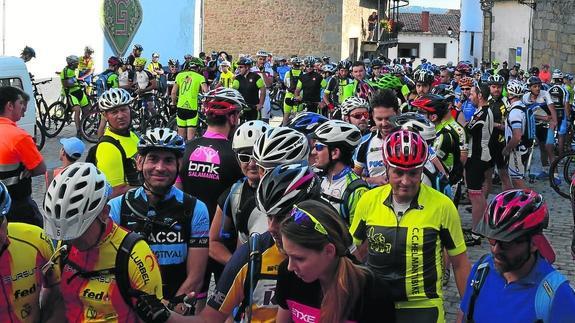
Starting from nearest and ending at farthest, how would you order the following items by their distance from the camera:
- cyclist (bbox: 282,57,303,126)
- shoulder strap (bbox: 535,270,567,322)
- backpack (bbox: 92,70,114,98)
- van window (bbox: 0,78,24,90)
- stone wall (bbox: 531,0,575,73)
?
shoulder strap (bbox: 535,270,567,322) → van window (bbox: 0,78,24,90) → cyclist (bbox: 282,57,303,126) → backpack (bbox: 92,70,114,98) → stone wall (bbox: 531,0,575,73)

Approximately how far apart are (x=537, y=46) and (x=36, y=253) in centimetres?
3327

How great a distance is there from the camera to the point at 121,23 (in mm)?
13312

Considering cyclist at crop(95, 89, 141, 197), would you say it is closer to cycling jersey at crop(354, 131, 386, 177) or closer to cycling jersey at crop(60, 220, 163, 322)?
cycling jersey at crop(354, 131, 386, 177)

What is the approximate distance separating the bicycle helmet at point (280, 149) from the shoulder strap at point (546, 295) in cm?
166

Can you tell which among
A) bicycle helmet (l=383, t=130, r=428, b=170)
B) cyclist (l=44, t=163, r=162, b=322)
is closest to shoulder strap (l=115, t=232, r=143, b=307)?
cyclist (l=44, t=163, r=162, b=322)

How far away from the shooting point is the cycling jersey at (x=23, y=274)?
356 centimetres

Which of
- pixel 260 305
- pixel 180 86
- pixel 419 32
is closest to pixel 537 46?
pixel 180 86

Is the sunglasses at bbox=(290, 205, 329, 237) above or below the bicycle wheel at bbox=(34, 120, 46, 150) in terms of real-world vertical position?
above

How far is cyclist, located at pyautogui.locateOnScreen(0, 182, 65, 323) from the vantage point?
3559 millimetres

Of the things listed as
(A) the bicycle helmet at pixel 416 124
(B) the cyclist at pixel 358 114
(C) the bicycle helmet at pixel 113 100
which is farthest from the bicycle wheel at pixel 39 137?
(A) the bicycle helmet at pixel 416 124

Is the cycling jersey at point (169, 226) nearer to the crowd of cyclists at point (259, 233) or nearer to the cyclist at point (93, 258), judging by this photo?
the crowd of cyclists at point (259, 233)

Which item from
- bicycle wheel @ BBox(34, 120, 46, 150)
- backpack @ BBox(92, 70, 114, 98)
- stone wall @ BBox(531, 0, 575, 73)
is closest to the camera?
bicycle wheel @ BBox(34, 120, 46, 150)

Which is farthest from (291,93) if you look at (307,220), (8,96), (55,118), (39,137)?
(307,220)

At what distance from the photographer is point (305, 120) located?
22.0 ft
